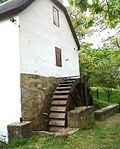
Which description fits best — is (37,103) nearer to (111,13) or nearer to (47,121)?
(47,121)

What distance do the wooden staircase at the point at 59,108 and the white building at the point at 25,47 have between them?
3.08 ft

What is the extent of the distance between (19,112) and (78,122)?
2.34 meters

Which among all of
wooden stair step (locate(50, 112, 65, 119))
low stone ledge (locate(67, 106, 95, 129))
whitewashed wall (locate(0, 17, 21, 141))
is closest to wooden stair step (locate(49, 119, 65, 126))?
wooden stair step (locate(50, 112, 65, 119))

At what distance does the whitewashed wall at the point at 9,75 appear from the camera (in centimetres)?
937

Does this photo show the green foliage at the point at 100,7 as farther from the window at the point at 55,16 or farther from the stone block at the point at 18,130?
the window at the point at 55,16

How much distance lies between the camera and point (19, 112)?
9211 millimetres

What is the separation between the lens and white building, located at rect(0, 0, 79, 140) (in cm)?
948

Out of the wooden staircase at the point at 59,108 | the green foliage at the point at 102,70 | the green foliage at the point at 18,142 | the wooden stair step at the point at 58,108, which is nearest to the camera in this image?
the green foliage at the point at 18,142

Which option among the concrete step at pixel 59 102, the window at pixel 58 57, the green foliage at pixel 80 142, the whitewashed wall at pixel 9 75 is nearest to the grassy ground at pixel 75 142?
the green foliage at pixel 80 142

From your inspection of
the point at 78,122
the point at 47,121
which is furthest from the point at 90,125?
the point at 47,121

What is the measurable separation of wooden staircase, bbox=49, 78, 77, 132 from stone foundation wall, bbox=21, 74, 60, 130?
0.91 ft

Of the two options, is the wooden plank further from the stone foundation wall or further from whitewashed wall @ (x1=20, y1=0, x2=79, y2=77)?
whitewashed wall @ (x1=20, y1=0, x2=79, y2=77)

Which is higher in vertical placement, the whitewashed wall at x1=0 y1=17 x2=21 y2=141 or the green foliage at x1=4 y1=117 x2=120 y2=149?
the whitewashed wall at x1=0 y1=17 x2=21 y2=141

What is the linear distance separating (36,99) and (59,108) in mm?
1214
